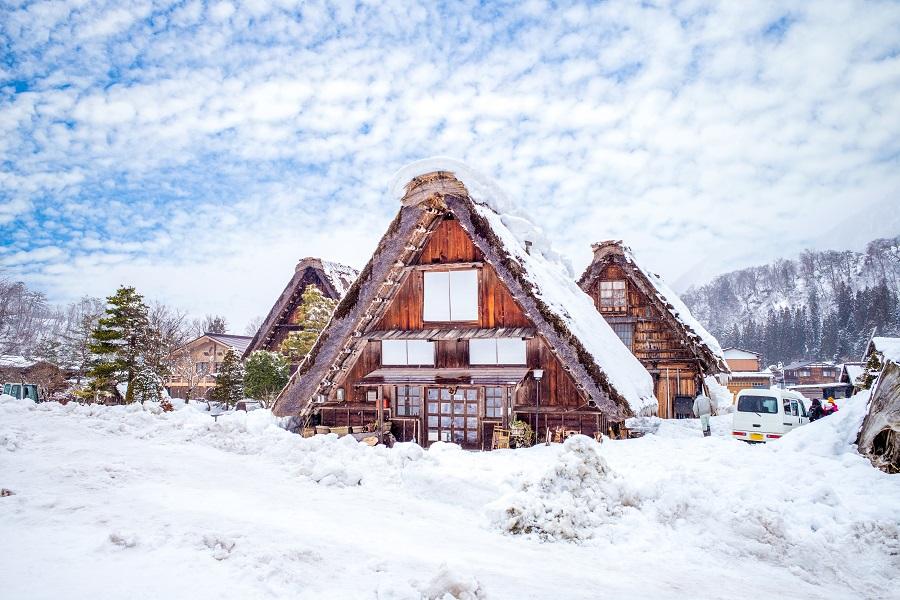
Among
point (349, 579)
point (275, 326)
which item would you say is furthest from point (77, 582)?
point (275, 326)

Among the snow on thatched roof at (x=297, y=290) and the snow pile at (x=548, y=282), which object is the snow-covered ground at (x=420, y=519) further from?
the snow on thatched roof at (x=297, y=290)

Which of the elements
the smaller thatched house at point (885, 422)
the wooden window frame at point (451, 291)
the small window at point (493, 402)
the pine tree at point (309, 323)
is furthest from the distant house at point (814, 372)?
the smaller thatched house at point (885, 422)

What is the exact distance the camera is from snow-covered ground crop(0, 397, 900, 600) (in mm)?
3914

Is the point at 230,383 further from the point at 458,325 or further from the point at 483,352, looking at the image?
the point at 483,352

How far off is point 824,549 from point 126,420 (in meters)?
11.4

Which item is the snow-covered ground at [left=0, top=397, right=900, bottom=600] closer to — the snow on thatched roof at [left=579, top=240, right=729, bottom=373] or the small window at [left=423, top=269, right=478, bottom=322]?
the small window at [left=423, top=269, right=478, bottom=322]

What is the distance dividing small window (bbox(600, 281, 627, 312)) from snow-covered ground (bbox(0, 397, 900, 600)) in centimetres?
1433

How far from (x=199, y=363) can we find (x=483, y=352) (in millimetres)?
37442

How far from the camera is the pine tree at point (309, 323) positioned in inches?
923

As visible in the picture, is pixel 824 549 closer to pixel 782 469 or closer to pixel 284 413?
pixel 782 469

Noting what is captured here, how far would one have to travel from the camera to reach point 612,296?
2428 centimetres

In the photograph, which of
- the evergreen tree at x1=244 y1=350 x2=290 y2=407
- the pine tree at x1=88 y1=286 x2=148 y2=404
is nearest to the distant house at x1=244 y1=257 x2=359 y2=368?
the evergreen tree at x1=244 y1=350 x2=290 y2=407

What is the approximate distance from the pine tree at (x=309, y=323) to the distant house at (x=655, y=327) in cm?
1181

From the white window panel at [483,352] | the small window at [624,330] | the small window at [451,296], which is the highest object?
the small window at [451,296]
